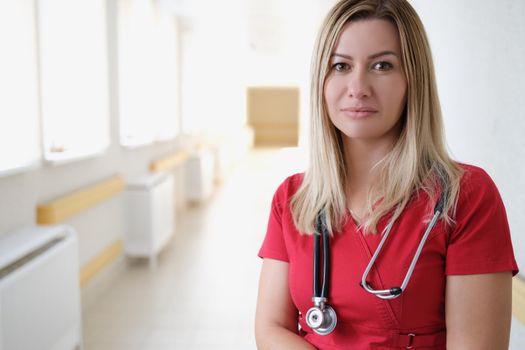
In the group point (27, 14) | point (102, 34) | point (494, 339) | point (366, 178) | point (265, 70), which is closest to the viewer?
point (494, 339)

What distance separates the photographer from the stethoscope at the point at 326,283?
3.72 ft

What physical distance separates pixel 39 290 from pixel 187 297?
198 centimetres

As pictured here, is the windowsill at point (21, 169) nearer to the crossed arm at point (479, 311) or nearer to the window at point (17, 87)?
the window at point (17, 87)

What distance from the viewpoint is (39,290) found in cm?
243

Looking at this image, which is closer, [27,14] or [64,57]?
[27,14]

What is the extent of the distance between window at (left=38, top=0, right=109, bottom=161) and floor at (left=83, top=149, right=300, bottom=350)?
1321 millimetres

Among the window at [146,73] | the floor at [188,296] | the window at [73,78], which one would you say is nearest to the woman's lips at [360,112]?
the floor at [188,296]

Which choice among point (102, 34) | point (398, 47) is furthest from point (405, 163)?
point (102, 34)

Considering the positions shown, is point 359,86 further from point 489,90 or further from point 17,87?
point 17,87

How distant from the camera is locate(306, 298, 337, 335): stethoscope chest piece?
1203 millimetres

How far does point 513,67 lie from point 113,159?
4.05m

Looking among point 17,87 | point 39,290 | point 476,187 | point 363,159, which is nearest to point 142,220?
point 17,87

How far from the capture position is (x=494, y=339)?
1.13 meters

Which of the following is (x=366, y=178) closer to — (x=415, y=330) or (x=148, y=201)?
(x=415, y=330)
